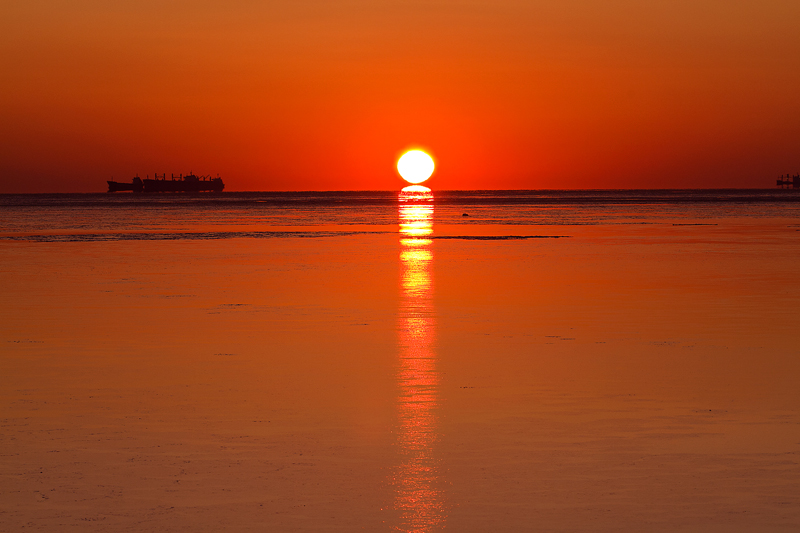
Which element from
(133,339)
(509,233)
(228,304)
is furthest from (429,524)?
(509,233)

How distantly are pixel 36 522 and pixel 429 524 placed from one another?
9.17 feet

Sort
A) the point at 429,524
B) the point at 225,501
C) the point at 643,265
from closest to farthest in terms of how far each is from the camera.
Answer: the point at 429,524, the point at 225,501, the point at 643,265

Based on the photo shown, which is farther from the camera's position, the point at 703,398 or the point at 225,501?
the point at 703,398

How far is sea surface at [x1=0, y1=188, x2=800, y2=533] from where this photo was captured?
21.9ft

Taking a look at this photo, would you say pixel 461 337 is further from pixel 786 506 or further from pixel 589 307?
pixel 786 506

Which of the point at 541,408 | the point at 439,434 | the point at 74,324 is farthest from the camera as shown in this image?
the point at 74,324

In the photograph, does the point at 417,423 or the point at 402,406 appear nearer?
the point at 417,423

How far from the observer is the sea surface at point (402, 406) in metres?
6.68

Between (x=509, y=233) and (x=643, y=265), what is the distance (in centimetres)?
2208

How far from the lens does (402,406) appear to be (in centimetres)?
970

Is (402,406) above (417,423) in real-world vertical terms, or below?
above

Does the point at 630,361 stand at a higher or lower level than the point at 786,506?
higher

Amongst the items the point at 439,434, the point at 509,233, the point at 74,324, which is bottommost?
the point at 439,434

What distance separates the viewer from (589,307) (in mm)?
17641
